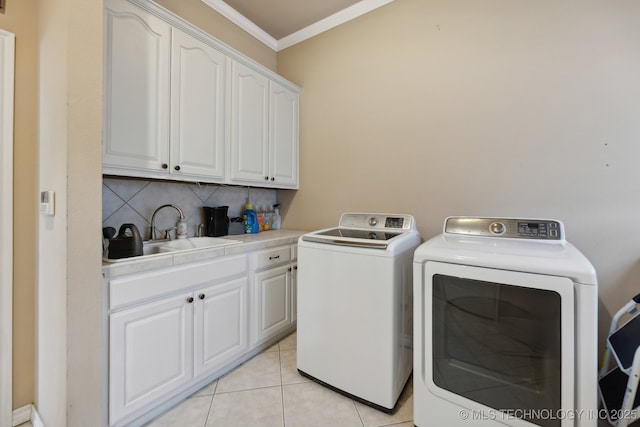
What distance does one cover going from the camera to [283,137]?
254 cm

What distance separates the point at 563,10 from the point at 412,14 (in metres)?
0.92

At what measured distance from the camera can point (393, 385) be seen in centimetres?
144

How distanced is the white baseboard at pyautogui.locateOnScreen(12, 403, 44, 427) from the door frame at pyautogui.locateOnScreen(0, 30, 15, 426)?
2cm

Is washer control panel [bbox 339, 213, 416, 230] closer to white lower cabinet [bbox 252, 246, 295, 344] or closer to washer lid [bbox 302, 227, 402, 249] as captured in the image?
washer lid [bbox 302, 227, 402, 249]

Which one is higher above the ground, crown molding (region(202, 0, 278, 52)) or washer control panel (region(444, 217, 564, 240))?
crown molding (region(202, 0, 278, 52))

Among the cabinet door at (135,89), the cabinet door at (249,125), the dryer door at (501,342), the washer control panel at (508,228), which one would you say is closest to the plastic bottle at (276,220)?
the cabinet door at (249,125)

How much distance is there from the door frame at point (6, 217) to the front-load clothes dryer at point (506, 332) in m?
1.99

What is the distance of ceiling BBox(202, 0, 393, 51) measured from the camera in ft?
7.41

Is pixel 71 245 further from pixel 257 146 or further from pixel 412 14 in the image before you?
pixel 412 14

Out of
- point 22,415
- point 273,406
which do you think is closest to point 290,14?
point 273,406

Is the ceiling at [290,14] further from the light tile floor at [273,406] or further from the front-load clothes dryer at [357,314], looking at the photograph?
the light tile floor at [273,406]

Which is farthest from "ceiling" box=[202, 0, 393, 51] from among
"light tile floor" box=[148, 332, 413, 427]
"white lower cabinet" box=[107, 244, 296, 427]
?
"light tile floor" box=[148, 332, 413, 427]

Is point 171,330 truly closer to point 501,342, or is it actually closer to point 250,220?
point 250,220

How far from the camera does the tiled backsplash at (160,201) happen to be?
5.59ft
